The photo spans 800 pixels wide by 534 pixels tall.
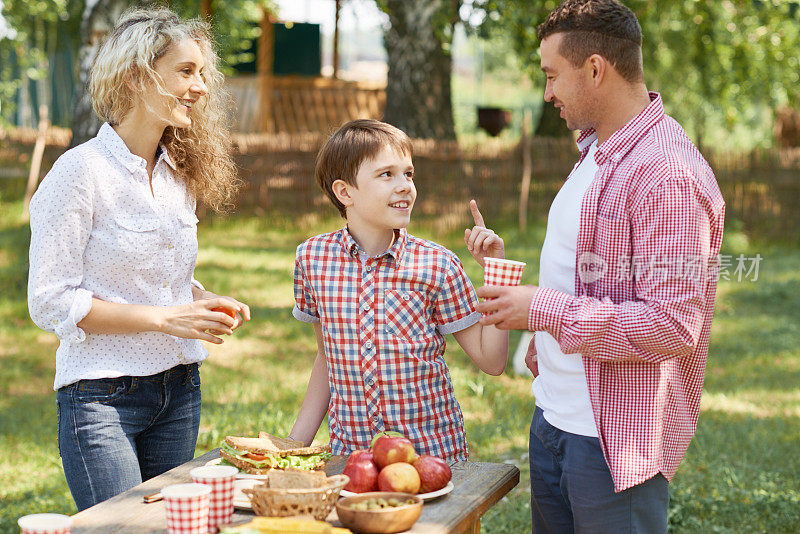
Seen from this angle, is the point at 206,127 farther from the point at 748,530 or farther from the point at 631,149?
the point at 748,530

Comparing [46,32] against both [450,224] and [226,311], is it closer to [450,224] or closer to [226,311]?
[450,224]

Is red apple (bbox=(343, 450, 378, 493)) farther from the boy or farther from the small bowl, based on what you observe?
the boy

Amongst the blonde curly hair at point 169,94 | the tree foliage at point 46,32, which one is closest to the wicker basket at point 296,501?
the blonde curly hair at point 169,94

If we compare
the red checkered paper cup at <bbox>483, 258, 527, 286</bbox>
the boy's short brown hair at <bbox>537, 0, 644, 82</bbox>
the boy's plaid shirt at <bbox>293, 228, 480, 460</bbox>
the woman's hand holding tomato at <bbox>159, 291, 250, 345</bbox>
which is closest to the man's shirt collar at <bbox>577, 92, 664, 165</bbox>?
the boy's short brown hair at <bbox>537, 0, 644, 82</bbox>

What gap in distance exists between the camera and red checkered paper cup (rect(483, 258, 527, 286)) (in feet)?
8.22

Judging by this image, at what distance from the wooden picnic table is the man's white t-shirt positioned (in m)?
0.26

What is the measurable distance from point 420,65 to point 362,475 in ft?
34.2

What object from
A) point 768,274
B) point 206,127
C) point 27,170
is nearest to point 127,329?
point 206,127

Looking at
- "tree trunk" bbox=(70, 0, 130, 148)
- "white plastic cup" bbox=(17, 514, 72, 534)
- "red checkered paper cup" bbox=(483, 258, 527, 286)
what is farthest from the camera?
"tree trunk" bbox=(70, 0, 130, 148)

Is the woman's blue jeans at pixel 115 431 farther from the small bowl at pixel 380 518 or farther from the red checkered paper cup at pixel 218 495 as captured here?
the small bowl at pixel 380 518

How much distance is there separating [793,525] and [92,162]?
4.00m

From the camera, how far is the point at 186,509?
2082mm

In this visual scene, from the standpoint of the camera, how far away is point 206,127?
10.8ft

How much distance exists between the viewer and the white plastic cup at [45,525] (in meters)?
1.98
